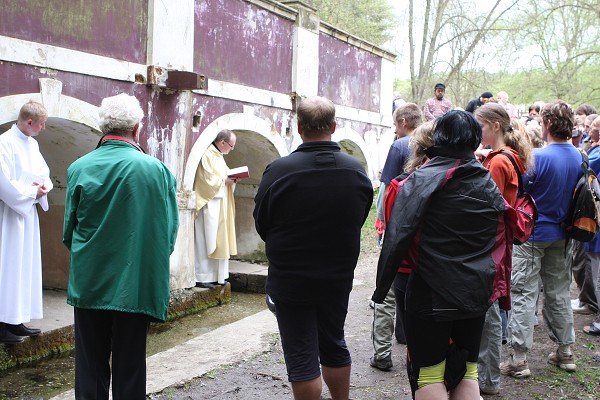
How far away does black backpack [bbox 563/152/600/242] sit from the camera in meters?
4.58

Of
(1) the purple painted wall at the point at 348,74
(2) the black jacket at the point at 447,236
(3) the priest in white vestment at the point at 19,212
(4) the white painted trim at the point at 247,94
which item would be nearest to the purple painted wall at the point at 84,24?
(3) the priest in white vestment at the point at 19,212

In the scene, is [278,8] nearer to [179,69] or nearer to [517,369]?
[179,69]

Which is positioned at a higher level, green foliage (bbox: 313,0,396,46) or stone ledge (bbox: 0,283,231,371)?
green foliage (bbox: 313,0,396,46)

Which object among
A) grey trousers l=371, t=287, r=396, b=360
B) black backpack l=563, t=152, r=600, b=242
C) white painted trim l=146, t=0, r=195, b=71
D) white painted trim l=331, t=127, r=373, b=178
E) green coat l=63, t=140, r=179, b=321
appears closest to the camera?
green coat l=63, t=140, r=179, b=321

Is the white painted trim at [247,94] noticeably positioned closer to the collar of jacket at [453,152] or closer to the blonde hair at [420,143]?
the blonde hair at [420,143]

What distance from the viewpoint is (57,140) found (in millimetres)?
7559

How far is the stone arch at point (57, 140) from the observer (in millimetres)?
6289

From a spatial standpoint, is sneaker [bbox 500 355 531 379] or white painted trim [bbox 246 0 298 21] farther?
white painted trim [bbox 246 0 298 21]

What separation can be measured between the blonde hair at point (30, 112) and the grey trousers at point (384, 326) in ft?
11.5

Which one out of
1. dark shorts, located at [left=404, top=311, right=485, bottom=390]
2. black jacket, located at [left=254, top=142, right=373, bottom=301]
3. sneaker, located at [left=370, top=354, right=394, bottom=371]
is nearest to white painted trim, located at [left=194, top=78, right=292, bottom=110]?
sneaker, located at [left=370, top=354, right=394, bottom=371]

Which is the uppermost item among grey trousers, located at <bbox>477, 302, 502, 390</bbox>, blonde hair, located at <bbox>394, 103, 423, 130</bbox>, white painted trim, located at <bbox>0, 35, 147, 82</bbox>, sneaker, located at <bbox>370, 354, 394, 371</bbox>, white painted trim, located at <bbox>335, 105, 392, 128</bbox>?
white painted trim, located at <bbox>335, 105, 392, 128</bbox>

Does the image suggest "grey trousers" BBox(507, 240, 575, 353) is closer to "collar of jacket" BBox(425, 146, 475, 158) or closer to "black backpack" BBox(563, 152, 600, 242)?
"black backpack" BBox(563, 152, 600, 242)

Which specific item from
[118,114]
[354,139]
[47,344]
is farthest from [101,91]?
[354,139]

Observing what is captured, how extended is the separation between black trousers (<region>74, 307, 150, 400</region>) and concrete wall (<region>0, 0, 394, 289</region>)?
128 inches
